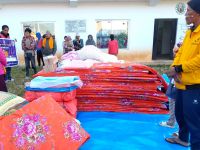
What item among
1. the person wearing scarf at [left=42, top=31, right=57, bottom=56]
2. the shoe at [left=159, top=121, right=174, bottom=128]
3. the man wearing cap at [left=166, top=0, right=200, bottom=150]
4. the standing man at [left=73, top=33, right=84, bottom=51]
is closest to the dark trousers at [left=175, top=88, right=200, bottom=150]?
the man wearing cap at [left=166, top=0, right=200, bottom=150]

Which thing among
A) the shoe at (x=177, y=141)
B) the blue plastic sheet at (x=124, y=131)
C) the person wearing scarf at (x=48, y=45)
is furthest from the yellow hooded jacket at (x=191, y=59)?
the person wearing scarf at (x=48, y=45)

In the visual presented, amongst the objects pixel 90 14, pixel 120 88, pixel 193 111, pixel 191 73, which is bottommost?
Answer: pixel 120 88

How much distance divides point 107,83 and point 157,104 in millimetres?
750

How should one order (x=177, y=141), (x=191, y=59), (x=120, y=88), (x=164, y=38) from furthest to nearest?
(x=164, y=38) < (x=120, y=88) < (x=177, y=141) < (x=191, y=59)

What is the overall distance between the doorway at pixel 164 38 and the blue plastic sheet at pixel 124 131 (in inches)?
278

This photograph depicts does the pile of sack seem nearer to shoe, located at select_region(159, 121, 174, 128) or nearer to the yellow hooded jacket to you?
shoe, located at select_region(159, 121, 174, 128)

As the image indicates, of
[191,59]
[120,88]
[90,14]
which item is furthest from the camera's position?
[90,14]

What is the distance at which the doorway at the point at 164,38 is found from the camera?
980 centimetres

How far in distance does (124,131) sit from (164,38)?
9.26m

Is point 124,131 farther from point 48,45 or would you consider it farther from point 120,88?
point 48,45

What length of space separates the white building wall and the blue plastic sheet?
6.71 metres

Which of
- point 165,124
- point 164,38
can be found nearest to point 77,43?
point 164,38

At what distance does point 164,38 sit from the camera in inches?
450

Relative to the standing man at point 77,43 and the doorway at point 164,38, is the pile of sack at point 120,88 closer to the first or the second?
the standing man at point 77,43
